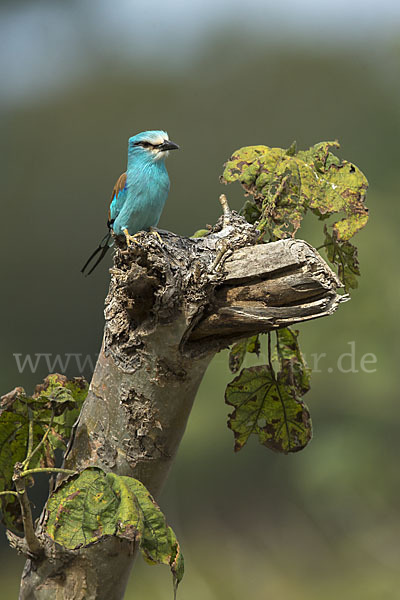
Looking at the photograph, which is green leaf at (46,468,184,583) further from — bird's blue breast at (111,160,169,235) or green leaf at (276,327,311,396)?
bird's blue breast at (111,160,169,235)

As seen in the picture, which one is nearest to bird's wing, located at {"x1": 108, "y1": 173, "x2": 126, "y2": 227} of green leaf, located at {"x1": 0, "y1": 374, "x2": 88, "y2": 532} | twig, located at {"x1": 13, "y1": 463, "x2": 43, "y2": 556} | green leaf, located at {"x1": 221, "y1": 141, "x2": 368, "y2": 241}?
green leaf, located at {"x1": 221, "y1": 141, "x2": 368, "y2": 241}

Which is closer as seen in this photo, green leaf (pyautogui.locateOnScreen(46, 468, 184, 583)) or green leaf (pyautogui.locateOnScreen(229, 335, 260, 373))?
green leaf (pyautogui.locateOnScreen(46, 468, 184, 583))

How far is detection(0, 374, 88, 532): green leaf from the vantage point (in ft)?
3.14

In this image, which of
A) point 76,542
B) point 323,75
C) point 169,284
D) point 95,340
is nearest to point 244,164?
point 169,284

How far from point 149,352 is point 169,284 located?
0.11m

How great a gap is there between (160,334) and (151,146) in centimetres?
56

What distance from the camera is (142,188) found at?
121cm

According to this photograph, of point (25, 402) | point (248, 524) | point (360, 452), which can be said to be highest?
point (25, 402)

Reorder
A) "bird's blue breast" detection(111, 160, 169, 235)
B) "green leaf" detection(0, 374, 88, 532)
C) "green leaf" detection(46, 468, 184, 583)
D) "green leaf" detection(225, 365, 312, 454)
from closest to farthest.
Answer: "green leaf" detection(46, 468, 184, 583) → "green leaf" detection(0, 374, 88, 532) → "green leaf" detection(225, 365, 312, 454) → "bird's blue breast" detection(111, 160, 169, 235)

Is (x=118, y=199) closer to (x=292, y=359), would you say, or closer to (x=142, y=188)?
(x=142, y=188)

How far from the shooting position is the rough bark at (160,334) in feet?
2.56

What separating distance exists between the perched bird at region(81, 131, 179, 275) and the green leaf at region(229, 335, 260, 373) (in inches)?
10.6

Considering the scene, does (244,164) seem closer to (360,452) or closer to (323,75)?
(360,452)

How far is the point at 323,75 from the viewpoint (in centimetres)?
296
